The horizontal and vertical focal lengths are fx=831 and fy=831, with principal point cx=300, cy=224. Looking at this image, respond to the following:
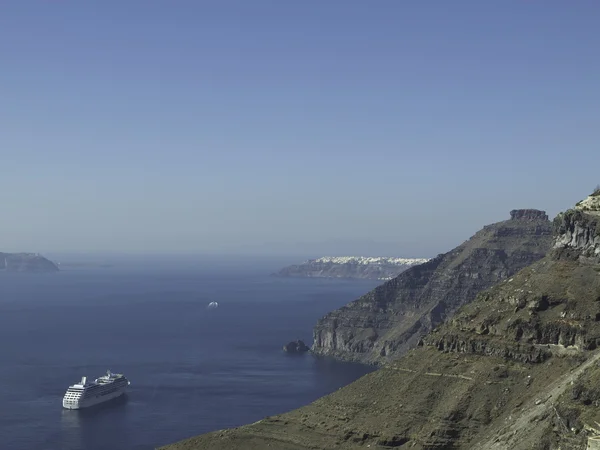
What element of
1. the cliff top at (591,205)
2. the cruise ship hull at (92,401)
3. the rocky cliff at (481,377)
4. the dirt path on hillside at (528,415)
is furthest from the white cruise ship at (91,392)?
the cliff top at (591,205)

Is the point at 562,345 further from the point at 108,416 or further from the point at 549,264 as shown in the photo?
the point at 108,416

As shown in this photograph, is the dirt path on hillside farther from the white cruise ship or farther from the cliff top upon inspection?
the white cruise ship

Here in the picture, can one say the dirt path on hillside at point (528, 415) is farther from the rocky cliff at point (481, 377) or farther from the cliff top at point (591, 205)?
the cliff top at point (591, 205)

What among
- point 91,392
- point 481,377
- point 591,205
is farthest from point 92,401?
point 591,205

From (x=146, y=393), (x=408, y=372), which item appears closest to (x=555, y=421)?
(x=408, y=372)

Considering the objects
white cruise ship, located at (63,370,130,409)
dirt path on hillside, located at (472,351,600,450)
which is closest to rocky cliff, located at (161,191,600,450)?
dirt path on hillside, located at (472,351,600,450)

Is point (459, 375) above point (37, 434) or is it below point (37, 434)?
above
